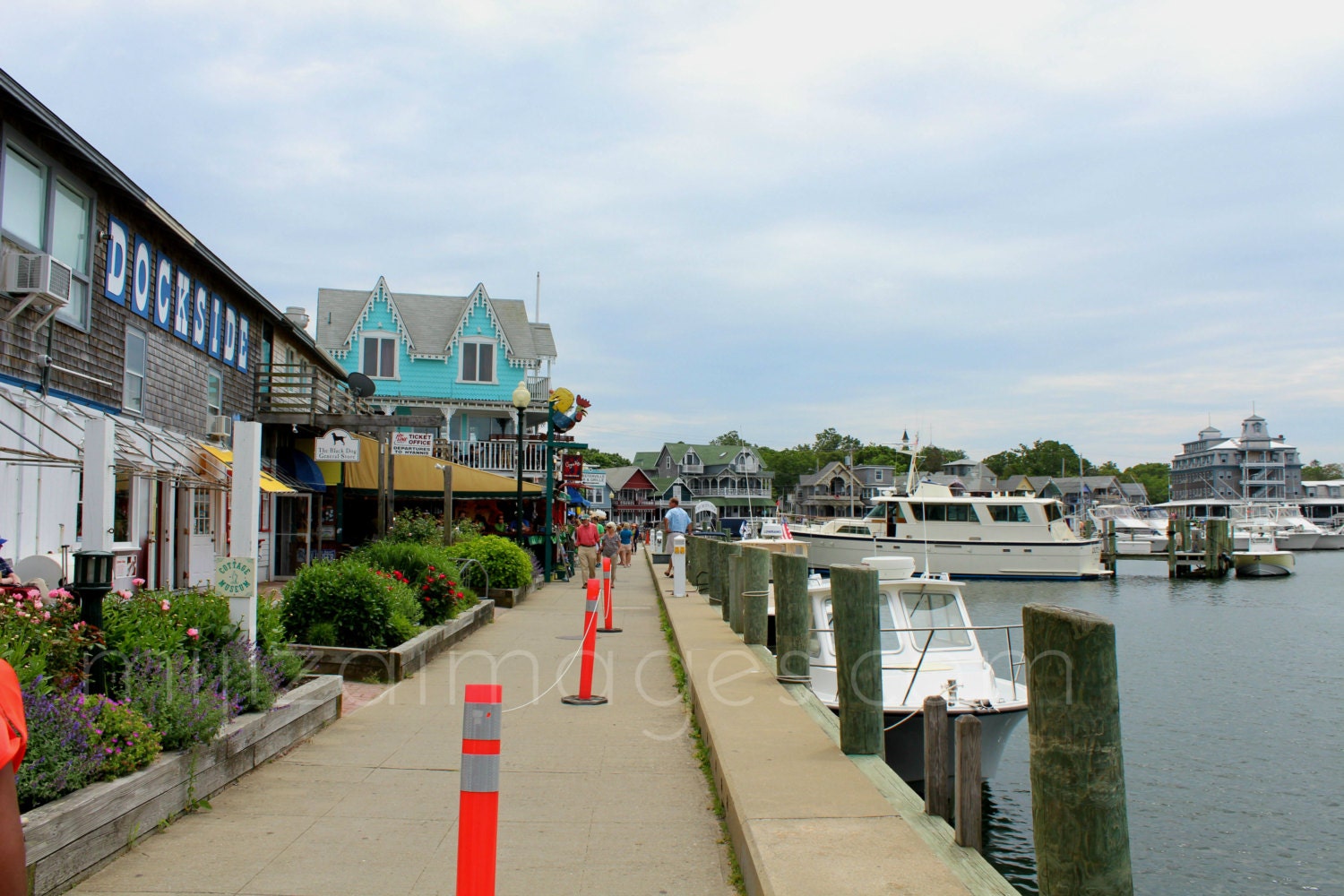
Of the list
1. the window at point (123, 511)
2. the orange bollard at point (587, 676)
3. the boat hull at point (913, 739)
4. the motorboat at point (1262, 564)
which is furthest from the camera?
the motorboat at point (1262, 564)

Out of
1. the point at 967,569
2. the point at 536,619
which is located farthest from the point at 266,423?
the point at 967,569

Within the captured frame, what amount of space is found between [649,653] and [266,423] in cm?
1247

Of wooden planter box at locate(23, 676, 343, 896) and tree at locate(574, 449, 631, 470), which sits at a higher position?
tree at locate(574, 449, 631, 470)

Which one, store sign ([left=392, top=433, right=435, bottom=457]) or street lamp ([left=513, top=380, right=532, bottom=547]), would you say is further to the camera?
street lamp ([left=513, top=380, right=532, bottom=547])

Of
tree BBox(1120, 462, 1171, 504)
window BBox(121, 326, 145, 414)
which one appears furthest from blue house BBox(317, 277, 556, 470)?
tree BBox(1120, 462, 1171, 504)

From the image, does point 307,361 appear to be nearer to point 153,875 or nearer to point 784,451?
point 153,875

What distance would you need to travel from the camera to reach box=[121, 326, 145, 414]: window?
1544cm

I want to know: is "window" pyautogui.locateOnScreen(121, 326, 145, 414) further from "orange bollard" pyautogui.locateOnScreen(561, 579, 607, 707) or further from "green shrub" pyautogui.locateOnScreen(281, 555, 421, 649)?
"orange bollard" pyautogui.locateOnScreen(561, 579, 607, 707)

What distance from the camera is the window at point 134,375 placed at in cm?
1544

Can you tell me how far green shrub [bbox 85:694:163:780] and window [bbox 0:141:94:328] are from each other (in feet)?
29.8

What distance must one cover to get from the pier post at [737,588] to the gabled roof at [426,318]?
24107mm

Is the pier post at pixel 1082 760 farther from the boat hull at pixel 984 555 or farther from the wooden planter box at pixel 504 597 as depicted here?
the boat hull at pixel 984 555

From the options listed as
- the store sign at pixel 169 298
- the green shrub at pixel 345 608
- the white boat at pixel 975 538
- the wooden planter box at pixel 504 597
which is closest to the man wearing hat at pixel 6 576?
the green shrub at pixel 345 608

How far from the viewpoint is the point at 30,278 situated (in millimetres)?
12180
